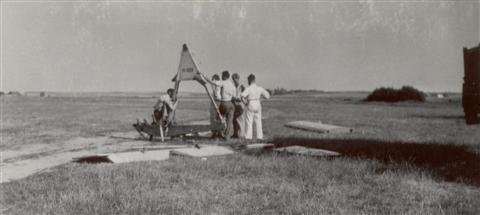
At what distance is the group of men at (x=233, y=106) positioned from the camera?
16.1m

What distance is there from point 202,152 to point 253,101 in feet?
13.5

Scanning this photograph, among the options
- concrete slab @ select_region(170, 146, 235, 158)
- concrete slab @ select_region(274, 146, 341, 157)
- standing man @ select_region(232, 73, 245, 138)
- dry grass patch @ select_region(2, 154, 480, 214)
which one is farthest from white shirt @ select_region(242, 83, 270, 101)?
dry grass patch @ select_region(2, 154, 480, 214)

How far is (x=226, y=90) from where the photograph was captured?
53.5 feet

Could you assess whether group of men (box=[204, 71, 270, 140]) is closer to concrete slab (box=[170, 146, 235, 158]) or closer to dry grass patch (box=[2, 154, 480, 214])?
concrete slab (box=[170, 146, 235, 158])

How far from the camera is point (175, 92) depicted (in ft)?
52.8

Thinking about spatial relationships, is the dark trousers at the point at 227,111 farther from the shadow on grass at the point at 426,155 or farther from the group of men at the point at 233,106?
the shadow on grass at the point at 426,155

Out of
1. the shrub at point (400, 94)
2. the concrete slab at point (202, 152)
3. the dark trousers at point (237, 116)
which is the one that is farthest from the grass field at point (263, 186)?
the shrub at point (400, 94)

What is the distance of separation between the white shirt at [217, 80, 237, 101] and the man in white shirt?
1.50 m

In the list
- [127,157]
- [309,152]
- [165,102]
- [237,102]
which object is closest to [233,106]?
[237,102]

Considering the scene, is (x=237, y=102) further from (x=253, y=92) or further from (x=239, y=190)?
(x=239, y=190)

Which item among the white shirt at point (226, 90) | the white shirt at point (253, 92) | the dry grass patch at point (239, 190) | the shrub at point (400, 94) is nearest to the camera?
the dry grass patch at point (239, 190)

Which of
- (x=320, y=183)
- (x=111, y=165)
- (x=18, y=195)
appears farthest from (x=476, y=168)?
(x=18, y=195)

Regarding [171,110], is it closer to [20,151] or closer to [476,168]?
[20,151]

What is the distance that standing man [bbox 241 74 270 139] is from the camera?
1602cm
